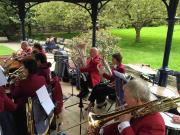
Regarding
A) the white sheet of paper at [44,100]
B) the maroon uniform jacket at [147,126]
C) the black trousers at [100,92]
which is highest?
the maroon uniform jacket at [147,126]

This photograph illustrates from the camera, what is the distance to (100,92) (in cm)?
614

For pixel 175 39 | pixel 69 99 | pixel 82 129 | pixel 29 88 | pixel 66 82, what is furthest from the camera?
pixel 175 39

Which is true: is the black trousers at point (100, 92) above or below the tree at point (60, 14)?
below

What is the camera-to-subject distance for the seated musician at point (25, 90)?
394cm

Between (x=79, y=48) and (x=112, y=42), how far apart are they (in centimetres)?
765

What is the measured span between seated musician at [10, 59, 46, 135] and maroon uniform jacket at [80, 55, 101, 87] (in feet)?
7.75

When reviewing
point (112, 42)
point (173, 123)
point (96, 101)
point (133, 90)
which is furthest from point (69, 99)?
point (112, 42)

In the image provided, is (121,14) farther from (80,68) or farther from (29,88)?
(29,88)

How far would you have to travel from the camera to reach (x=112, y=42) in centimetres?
1469

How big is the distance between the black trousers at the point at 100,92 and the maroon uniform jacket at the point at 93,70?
23cm

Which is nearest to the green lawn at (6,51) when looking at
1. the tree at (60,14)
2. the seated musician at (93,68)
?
the tree at (60,14)

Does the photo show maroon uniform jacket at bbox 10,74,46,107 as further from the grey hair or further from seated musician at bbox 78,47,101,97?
seated musician at bbox 78,47,101,97

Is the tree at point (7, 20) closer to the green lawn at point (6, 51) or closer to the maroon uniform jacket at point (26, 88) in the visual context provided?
the green lawn at point (6, 51)

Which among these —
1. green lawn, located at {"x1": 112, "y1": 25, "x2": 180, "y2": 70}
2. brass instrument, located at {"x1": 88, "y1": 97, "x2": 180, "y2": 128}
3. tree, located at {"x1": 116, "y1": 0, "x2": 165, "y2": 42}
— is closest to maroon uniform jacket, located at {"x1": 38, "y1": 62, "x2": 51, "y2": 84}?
brass instrument, located at {"x1": 88, "y1": 97, "x2": 180, "y2": 128}
